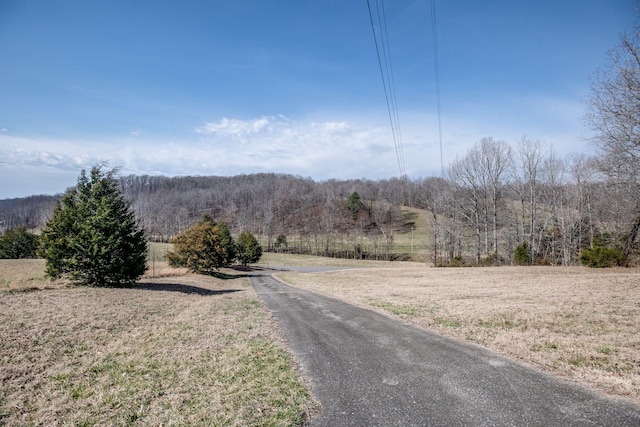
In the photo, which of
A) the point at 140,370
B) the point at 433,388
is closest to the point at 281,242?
the point at 140,370

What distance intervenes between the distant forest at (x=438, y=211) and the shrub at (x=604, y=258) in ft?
2.66

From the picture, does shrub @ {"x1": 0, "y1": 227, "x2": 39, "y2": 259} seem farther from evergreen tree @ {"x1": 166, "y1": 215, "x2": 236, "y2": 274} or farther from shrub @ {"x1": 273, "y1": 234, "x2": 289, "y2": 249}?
shrub @ {"x1": 273, "y1": 234, "x2": 289, "y2": 249}

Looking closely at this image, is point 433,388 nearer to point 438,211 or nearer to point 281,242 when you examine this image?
point 438,211

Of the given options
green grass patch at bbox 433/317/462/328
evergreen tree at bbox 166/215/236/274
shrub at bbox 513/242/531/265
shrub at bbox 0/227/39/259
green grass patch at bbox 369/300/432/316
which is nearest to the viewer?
green grass patch at bbox 433/317/462/328

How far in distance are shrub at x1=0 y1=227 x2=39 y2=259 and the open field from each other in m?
48.8

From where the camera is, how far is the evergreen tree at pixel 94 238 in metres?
17.8

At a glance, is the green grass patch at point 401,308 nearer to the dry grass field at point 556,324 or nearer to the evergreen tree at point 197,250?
the dry grass field at point 556,324

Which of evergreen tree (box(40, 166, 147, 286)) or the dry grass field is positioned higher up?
evergreen tree (box(40, 166, 147, 286))

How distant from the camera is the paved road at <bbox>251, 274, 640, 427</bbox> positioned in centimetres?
439

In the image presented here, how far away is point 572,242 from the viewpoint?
38156 mm

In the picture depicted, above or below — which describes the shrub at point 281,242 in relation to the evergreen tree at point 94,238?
below

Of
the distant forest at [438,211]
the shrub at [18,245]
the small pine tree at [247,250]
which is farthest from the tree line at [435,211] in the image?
the shrub at [18,245]

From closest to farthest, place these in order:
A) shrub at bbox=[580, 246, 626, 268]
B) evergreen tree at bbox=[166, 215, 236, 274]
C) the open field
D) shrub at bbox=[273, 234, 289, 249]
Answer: the open field
shrub at bbox=[580, 246, 626, 268]
evergreen tree at bbox=[166, 215, 236, 274]
shrub at bbox=[273, 234, 289, 249]

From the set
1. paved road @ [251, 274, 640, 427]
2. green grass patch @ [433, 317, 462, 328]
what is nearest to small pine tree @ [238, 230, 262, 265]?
green grass patch @ [433, 317, 462, 328]
